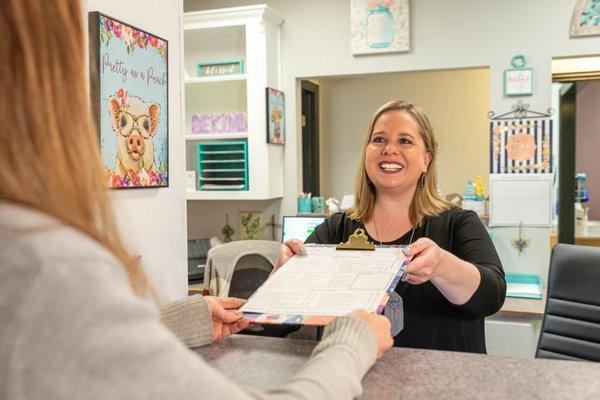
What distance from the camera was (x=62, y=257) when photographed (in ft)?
1.55

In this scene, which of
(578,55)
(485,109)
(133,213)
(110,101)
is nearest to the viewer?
(110,101)

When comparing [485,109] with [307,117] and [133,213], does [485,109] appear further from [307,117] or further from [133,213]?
[133,213]

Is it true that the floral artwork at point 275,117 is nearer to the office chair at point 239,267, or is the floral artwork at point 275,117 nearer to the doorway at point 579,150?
the office chair at point 239,267

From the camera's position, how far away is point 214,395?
506mm

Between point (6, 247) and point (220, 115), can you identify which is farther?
point (220, 115)

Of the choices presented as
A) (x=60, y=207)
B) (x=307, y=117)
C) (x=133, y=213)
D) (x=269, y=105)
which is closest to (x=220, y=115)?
(x=269, y=105)

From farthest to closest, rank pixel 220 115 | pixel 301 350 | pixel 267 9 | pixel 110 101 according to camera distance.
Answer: pixel 220 115, pixel 267 9, pixel 110 101, pixel 301 350

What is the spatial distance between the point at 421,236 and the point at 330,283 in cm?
63

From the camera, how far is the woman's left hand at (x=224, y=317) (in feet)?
3.55

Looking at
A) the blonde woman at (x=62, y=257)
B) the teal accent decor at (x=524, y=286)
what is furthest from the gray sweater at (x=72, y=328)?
the teal accent decor at (x=524, y=286)

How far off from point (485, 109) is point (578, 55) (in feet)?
4.35

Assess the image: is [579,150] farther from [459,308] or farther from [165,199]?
[165,199]

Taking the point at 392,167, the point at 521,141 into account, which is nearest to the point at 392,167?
the point at 392,167

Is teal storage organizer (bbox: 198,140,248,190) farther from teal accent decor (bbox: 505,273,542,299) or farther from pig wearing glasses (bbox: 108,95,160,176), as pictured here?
pig wearing glasses (bbox: 108,95,160,176)
